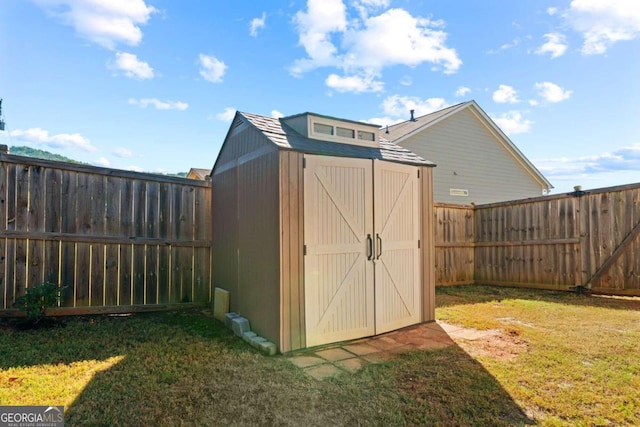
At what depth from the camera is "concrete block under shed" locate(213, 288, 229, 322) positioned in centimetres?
470

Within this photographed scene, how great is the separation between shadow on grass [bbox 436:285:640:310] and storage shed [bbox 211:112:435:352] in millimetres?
1866

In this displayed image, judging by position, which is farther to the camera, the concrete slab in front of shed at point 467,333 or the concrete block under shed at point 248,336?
the concrete slab in front of shed at point 467,333

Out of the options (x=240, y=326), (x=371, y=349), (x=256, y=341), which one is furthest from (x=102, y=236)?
(x=371, y=349)

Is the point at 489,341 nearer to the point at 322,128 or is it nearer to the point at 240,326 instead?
the point at 240,326

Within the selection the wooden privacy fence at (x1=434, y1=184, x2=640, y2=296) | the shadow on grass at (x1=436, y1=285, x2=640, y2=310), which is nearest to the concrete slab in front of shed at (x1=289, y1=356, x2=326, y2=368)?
the shadow on grass at (x1=436, y1=285, x2=640, y2=310)

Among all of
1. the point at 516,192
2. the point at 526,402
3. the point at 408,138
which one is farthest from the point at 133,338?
the point at 516,192

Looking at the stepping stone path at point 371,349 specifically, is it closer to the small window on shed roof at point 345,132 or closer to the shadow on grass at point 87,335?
the shadow on grass at point 87,335

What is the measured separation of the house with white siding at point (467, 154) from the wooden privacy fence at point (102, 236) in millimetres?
7056

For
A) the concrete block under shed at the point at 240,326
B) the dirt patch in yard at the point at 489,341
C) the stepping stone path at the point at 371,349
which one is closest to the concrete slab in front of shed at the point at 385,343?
the stepping stone path at the point at 371,349

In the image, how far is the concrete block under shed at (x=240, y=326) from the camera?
13.2 ft

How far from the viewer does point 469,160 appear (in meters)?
11.8

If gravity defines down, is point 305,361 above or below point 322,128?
below

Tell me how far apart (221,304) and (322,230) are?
2.13 metres

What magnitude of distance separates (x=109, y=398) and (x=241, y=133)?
10.9 ft
